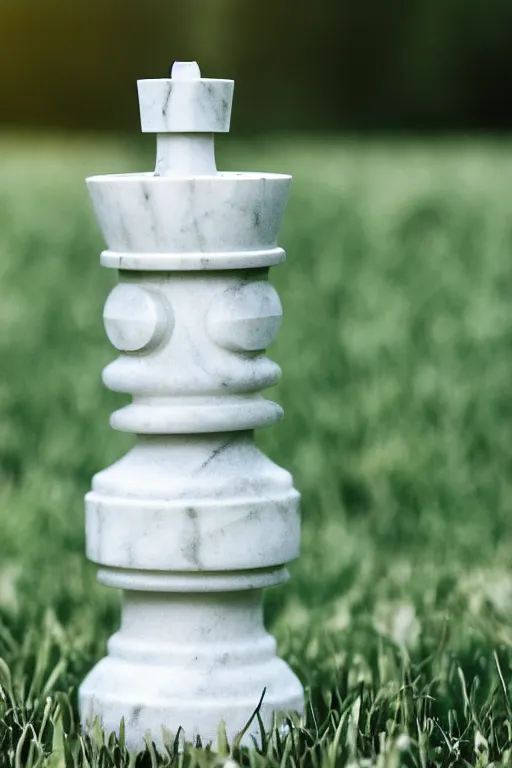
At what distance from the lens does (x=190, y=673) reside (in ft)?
6.71

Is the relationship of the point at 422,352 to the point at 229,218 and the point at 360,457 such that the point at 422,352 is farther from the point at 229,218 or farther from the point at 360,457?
the point at 229,218

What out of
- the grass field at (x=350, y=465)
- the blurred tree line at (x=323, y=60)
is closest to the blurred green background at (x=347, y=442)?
the grass field at (x=350, y=465)

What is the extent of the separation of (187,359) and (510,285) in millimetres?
4497

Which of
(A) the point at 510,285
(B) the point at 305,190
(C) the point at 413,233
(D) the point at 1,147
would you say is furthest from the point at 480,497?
(D) the point at 1,147

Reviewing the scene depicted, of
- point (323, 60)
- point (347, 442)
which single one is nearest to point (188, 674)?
point (347, 442)

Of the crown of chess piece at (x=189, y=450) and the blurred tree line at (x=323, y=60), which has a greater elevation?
the blurred tree line at (x=323, y=60)

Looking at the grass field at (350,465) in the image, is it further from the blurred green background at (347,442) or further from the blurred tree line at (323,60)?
the blurred tree line at (323,60)

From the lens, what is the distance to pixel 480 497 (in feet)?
13.4

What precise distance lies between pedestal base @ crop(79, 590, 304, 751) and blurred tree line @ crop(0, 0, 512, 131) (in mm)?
21282

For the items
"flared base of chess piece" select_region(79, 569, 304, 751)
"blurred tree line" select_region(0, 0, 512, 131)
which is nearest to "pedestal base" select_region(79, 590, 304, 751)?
"flared base of chess piece" select_region(79, 569, 304, 751)

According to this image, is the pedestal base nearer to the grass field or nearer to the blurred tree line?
the grass field

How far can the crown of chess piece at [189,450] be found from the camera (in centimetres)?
203

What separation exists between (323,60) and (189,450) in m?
23.2

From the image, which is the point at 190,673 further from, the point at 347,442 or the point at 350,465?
the point at 347,442
